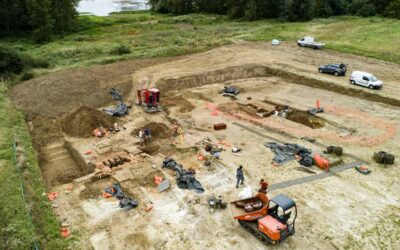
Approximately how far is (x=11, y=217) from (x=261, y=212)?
1185 cm

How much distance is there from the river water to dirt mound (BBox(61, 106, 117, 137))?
277 ft

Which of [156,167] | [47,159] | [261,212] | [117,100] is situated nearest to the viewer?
[261,212]

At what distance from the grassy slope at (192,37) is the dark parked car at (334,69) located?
830 cm

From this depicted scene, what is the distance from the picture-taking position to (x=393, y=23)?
6600 centimetres

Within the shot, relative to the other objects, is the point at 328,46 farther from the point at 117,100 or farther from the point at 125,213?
the point at 125,213

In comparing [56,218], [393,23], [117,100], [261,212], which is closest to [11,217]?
[56,218]

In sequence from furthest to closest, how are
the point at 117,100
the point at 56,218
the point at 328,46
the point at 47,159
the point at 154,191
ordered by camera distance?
the point at 328,46, the point at 117,100, the point at 47,159, the point at 154,191, the point at 56,218

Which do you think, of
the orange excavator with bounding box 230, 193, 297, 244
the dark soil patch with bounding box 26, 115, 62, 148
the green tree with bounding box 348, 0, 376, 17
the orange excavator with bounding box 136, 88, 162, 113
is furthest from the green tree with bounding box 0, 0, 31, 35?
the orange excavator with bounding box 230, 193, 297, 244

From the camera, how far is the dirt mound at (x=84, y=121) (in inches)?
1113

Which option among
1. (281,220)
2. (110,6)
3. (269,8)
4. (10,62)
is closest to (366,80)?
(281,220)

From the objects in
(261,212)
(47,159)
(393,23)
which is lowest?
(47,159)

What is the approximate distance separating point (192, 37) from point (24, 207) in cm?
4404

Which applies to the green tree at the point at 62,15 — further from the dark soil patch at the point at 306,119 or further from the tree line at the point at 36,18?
the dark soil patch at the point at 306,119

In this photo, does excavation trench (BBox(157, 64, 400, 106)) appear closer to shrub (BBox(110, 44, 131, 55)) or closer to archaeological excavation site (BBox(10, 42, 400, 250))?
archaeological excavation site (BBox(10, 42, 400, 250))
